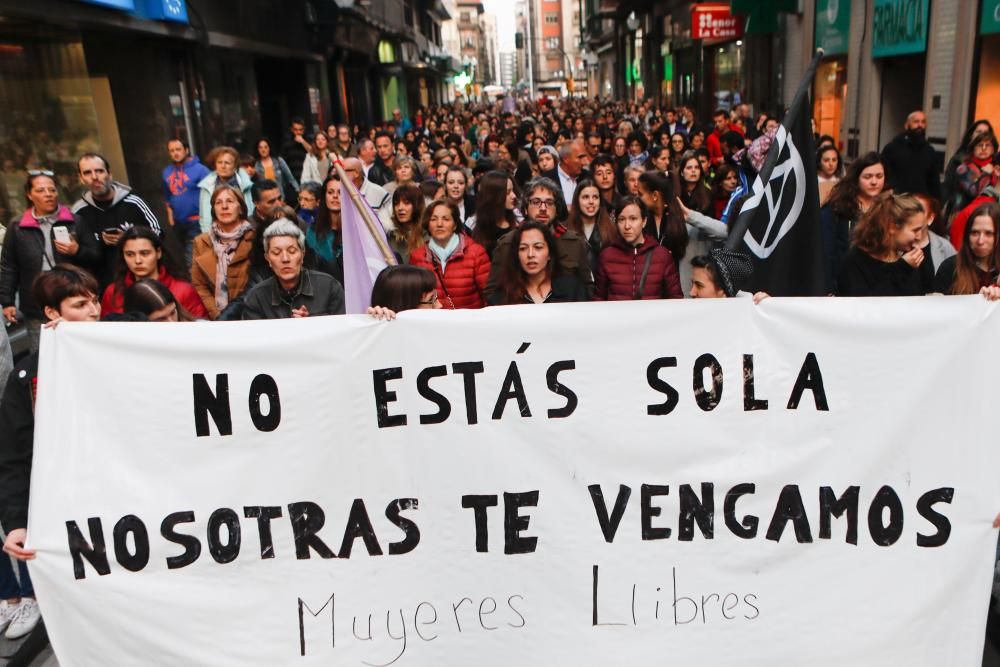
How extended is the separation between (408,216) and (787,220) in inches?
129

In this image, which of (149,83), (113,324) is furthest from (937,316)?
(149,83)

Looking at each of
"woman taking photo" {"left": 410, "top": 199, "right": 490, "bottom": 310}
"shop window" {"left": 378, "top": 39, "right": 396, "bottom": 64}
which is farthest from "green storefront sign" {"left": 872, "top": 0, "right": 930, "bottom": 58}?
"shop window" {"left": 378, "top": 39, "right": 396, "bottom": 64}

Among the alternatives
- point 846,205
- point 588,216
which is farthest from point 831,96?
point 588,216

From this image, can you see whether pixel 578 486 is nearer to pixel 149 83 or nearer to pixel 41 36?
pixel 41 36

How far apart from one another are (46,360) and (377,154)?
30.2 ft

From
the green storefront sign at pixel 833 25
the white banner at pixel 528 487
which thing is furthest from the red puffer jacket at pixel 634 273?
the green storefront sign at pixel 833 25

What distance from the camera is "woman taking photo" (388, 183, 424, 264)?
6079 mm

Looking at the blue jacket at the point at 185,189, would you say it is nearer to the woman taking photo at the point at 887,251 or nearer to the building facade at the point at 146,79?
the building facade at the point at 146,79

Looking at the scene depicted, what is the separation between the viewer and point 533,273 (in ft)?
14.6

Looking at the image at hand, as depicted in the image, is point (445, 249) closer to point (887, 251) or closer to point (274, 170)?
point (887, 251)

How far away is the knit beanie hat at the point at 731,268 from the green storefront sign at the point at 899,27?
10.8 m

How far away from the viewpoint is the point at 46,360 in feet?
9.47

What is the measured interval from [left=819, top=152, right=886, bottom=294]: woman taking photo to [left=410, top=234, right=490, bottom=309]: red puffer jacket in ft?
7.49

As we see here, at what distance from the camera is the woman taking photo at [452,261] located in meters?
5.28
